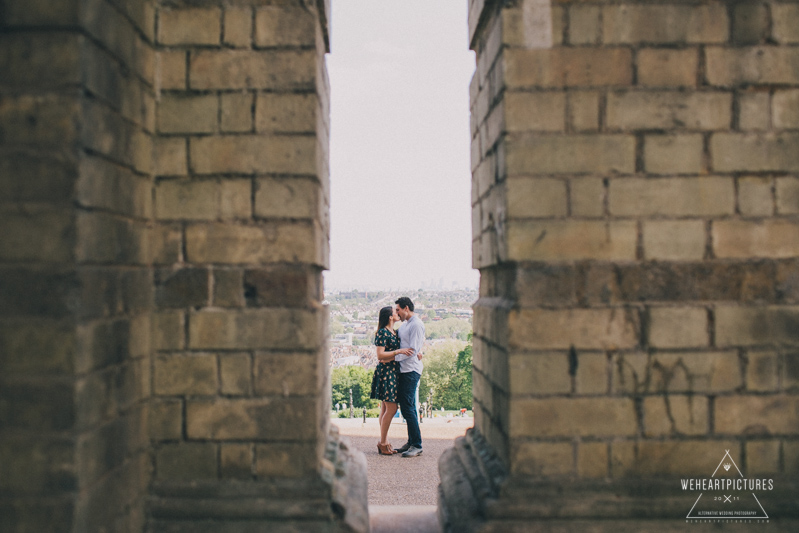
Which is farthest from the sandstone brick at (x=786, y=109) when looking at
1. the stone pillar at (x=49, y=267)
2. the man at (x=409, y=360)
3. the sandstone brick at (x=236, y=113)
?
the man at (x=409, y=360)

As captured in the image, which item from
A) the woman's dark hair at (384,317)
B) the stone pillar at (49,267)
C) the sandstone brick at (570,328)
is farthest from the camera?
the woman's dark hair at (384,317)

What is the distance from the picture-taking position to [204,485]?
2854mm

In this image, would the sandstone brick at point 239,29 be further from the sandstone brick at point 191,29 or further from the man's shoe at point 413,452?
the man's shoe at point 413,452

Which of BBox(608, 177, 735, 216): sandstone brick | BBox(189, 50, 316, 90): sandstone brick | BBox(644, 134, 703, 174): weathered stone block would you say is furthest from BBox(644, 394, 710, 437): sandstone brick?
BBox(189, 50, 316, 90): sandstone brick

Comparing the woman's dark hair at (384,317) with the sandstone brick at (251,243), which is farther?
the woman's dark hair at (384,317)

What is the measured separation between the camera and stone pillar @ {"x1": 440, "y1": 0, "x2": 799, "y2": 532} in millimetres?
2838

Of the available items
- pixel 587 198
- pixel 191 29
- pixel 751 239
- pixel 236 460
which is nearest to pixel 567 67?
pixel 587 198

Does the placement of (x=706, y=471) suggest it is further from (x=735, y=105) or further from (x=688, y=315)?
(x=735, y=105)

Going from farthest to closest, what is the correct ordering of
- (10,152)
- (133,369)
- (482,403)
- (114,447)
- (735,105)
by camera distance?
(482,403)
(735,105)
(133,369)
(114,447)
(10,152)

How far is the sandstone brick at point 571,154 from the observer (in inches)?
113

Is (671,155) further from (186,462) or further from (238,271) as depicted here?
(186,462)

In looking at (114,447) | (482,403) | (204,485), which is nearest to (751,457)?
(482,403)

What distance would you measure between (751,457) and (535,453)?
125 cm

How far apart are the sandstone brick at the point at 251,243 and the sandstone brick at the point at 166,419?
85 cm
